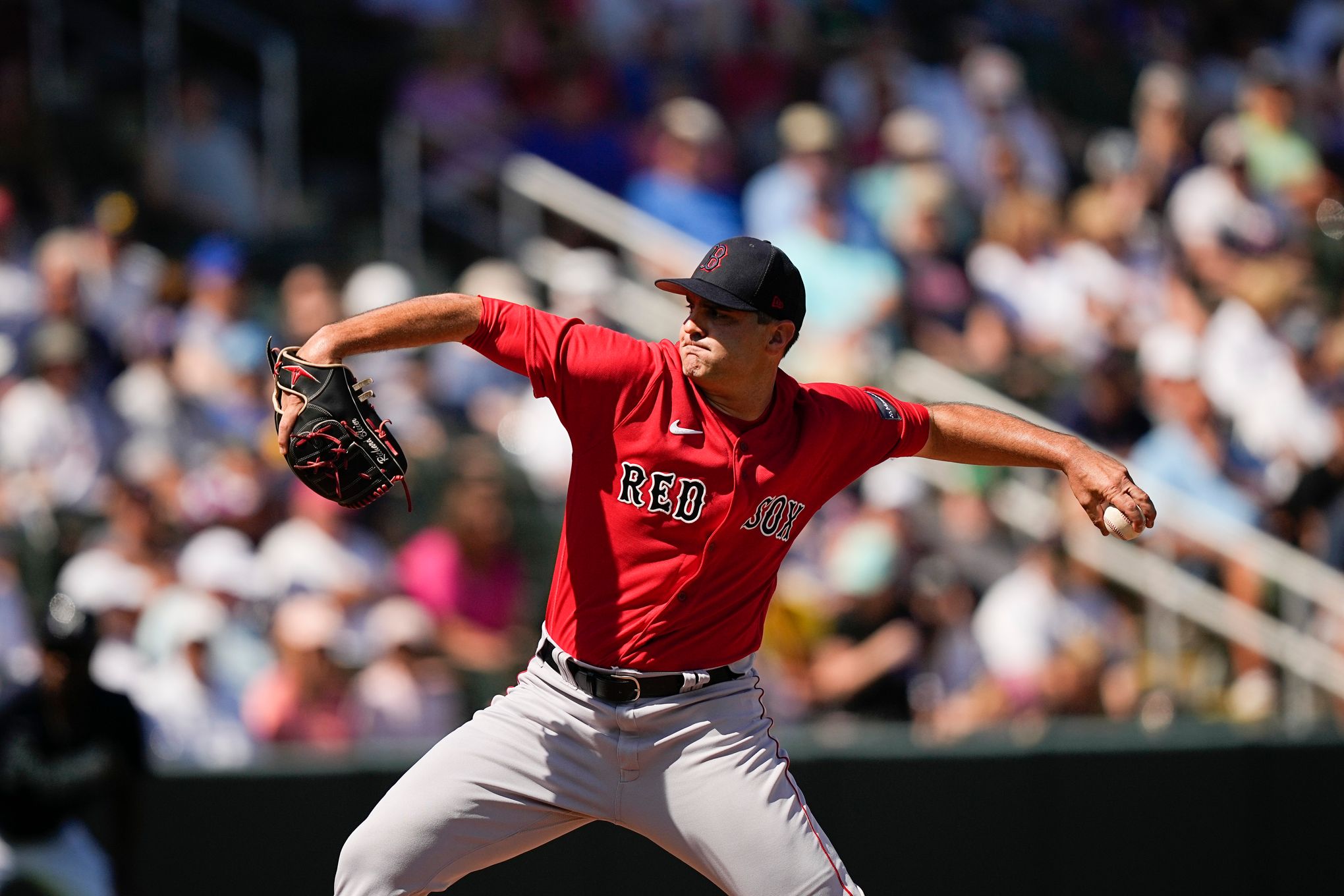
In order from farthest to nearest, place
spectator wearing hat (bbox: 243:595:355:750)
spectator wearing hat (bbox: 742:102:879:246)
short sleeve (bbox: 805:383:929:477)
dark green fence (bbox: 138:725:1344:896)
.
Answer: spectator wearing hat (bbox: 742:102:879:246)
spectator wearing hat (bbox: 243:595:355:750)
dark green fence (bbox: 138:725:1344:896)
short sleeve (bbox: 805:383:929:477)

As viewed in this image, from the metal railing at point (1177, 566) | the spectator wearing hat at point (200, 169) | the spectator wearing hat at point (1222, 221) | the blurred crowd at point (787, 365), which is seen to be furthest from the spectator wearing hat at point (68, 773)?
the spectator wearing hat at point (1222, 221)

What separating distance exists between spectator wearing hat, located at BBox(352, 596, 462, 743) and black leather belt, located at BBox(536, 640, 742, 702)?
3064 millimetres

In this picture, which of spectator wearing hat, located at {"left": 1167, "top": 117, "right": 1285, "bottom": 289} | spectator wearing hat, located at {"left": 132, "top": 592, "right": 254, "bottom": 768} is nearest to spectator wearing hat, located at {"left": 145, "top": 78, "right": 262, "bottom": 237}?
spectator wearing hat, located at {"left": 132, "top": 592, "right": 254, "bottom": 768}

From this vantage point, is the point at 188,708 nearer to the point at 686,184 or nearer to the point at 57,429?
the point at 57,429

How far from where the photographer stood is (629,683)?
478 cm

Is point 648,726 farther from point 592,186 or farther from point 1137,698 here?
point 592,186

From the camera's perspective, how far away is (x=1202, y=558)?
962cm

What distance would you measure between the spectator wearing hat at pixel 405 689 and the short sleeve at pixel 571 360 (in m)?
3.33

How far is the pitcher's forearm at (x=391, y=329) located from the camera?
4.41 meters

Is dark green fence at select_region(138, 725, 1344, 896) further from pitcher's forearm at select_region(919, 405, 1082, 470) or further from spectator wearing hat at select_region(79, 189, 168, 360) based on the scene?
spectator wearing hat at select_region(79, 189, 168, 360)

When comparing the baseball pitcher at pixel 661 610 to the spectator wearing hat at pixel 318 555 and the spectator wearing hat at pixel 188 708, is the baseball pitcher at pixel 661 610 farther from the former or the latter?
the spectator wearing hat at pixel 318 555

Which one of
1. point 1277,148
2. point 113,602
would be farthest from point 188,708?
point 1277,148

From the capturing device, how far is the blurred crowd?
824 cm

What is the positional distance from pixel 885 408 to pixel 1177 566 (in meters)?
5.04
